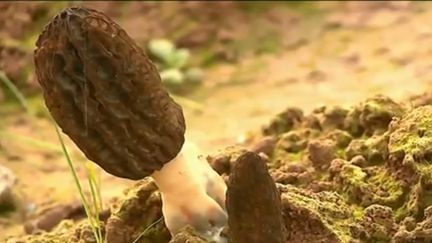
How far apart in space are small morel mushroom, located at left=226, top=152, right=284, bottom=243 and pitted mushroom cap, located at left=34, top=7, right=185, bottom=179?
0.22 metres

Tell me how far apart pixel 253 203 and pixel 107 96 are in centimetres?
35

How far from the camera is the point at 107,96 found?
2059 millimetres

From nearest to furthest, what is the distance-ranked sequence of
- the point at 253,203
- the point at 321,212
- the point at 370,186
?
the point at 253,203 → the point at 321,212 → the point at 370,186

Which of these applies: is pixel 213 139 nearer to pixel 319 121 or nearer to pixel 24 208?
pixel 24 208

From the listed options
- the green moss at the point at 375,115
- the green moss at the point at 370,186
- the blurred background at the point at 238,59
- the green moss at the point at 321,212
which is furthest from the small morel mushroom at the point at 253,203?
the blurred background at the point at 238,59

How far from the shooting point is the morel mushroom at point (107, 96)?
6.68 feet

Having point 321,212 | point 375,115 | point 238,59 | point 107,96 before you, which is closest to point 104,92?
point 107,96

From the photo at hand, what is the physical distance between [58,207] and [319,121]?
0.88 m

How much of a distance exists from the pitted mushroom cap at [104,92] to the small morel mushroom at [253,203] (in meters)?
0.22

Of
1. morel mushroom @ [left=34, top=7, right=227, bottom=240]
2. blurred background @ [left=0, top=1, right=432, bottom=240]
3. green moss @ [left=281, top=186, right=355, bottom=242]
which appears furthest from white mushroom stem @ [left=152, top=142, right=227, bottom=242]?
blurred background @ [left=0, top=1, right=432, bottom=240]

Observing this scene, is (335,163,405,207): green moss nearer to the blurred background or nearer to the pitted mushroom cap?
the pitted mushroom cap

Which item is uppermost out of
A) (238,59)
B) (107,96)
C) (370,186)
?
(238,59)

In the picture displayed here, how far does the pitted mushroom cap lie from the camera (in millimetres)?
2037

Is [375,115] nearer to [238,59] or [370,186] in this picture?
[370,186]
